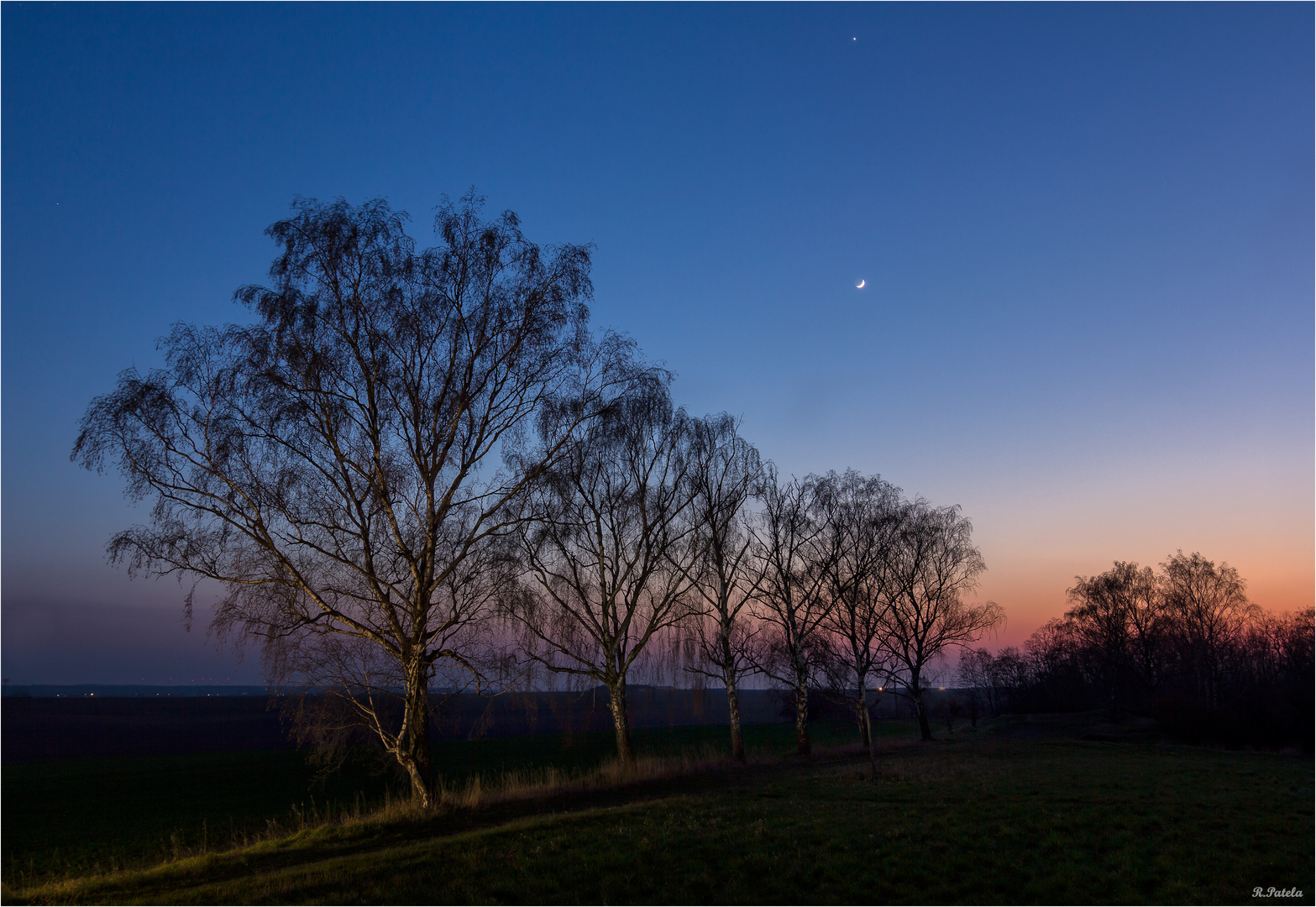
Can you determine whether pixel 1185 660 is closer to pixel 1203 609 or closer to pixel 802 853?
pixel 1203 609

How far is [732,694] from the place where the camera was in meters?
27.3

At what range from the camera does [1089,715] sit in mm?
42656

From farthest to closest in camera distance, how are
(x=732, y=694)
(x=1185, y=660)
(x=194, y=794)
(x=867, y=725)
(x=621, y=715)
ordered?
(x=1185, y=660), (x=194, y=794), (x=732, y=694), (x=867, y=725), (x=621, y=715)

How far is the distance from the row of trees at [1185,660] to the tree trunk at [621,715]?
108ft

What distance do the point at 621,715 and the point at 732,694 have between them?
20.8 feet

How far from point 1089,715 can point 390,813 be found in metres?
45.8

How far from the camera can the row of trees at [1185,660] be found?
3547 cm

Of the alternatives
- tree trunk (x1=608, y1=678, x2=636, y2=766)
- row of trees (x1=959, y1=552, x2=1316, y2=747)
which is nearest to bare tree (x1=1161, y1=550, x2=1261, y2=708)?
row of trees (x1=959, y1=552, x2=1316, y2=747)

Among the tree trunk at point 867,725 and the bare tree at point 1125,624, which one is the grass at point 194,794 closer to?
the tree trunk at point 867,725

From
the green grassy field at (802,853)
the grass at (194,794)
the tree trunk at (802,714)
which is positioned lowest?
the grass at (194,794)

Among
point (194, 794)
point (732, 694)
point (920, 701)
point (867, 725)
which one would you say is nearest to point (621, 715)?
point (732, 694)

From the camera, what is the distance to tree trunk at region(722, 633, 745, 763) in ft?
87.5

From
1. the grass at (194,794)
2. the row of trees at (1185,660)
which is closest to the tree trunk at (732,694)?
the grass at (194,794)

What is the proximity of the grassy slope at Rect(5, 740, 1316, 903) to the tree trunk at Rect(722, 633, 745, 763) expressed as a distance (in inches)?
446
